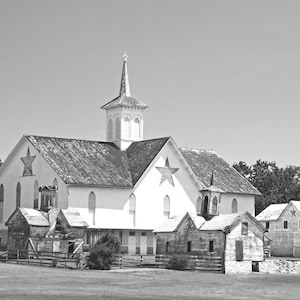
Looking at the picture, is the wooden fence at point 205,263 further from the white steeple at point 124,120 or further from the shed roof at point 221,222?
the white steeple at point 124,120

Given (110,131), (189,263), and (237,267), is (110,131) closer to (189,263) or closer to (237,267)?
(189,263)

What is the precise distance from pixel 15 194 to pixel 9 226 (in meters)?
11.0

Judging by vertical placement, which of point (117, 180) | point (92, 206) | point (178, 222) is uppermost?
point (117, 180)

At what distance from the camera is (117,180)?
85.6 metres

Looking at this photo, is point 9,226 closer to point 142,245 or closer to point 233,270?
point 142,245

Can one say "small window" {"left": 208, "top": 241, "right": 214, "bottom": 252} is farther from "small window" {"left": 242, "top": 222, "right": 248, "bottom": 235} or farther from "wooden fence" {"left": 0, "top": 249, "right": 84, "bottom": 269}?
"wooden fence" {"left": 0, "top": 249, "right": 84, "bottom": 269}

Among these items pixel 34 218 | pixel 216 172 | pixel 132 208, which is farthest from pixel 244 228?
pixel 216 172

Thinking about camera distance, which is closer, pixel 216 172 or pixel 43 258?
pixel 43 258

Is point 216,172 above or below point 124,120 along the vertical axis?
below

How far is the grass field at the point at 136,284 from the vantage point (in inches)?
1843

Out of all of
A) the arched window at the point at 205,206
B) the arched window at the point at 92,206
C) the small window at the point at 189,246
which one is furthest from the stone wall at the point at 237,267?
the arched window at the point at 92,206

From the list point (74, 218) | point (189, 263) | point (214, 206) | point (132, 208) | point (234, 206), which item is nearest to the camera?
point (189, 263)

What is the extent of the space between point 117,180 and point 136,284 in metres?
31.7

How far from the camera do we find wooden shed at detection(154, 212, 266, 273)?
69.3 metres
